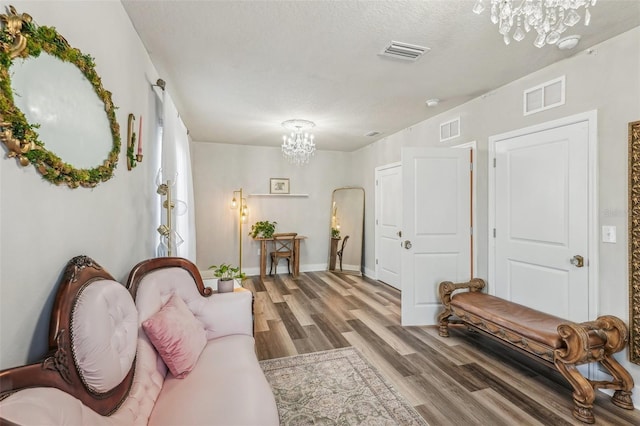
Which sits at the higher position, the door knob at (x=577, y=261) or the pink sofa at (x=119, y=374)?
the door knob at (x=577, y=261)

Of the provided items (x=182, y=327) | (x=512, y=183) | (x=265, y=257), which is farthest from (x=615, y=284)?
(x=265, y=257)

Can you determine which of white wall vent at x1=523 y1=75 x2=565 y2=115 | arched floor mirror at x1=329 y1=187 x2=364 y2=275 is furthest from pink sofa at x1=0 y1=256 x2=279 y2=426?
arched floor mirror at x1=329 y1=187 x2=364 y2=275

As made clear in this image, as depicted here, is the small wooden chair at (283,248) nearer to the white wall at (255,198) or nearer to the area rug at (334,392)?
the white wall at (255,198)

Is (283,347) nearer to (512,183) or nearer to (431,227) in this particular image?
(431,227)

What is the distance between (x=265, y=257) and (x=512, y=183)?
13.6ft

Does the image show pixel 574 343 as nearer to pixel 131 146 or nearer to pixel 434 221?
pixel 434 221

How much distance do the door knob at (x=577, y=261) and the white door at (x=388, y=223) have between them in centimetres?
250

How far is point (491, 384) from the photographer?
2172 mm

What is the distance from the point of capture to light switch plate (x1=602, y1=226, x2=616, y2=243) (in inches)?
82.9

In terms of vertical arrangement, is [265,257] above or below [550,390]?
Result: above

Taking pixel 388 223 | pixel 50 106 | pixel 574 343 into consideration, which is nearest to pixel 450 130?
pixel 388 223

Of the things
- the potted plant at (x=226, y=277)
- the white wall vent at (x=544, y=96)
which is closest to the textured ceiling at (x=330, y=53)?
the white wall vent at (x=544, y=96)

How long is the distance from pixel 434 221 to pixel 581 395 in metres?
1.87

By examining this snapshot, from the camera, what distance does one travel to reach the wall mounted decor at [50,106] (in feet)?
2.91
